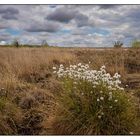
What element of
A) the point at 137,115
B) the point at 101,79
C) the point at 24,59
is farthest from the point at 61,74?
the point at 24,59

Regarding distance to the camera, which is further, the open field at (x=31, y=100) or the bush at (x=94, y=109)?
the open field at (x=31, y=100)

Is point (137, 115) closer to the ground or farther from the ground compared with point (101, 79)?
closer to the ground

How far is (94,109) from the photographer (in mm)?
4188

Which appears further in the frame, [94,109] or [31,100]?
[31,100]

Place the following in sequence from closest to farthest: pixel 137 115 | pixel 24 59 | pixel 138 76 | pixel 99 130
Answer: pixel 99 130
pixel 137 115
pixel 138 76
pixel 24 59

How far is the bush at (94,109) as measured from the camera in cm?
416

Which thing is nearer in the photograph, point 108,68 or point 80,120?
point 80,120

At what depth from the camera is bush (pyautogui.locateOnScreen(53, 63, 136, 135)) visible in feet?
13.7

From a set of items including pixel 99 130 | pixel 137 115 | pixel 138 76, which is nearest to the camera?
pixel 99 130

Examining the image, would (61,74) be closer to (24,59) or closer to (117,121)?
(117,121)

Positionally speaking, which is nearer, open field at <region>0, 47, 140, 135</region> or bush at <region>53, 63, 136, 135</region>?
bush at <region>53, 63, 136, 135</region>

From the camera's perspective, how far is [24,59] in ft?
29.2
